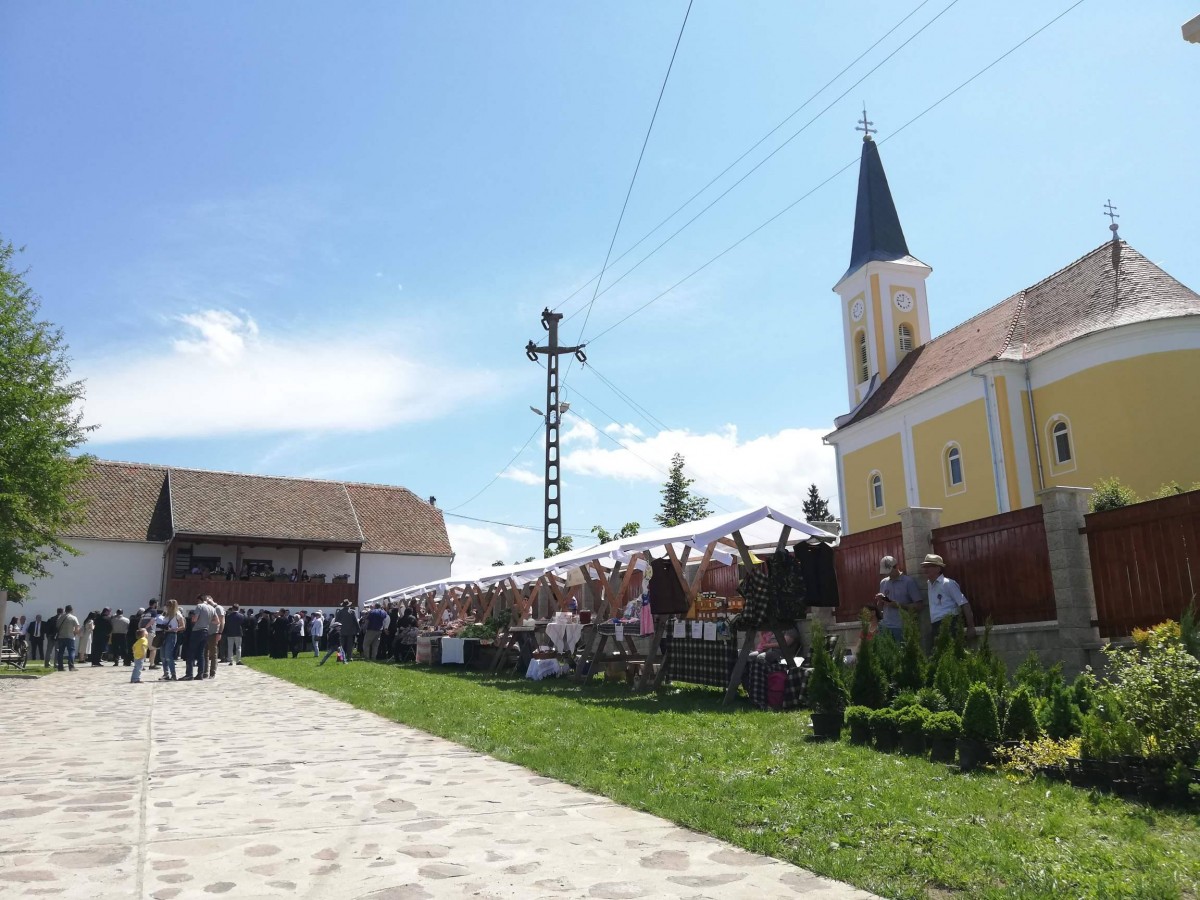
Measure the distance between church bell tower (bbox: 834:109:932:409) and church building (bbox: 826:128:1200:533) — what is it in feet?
0.26

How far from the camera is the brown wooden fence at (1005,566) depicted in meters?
9.40

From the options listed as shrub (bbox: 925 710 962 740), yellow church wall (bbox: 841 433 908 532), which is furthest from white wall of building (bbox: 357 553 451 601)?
shrub (bbox: 925 710 962 740)

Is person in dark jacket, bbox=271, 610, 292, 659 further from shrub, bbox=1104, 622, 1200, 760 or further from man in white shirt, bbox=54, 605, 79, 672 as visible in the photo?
shrub, bbox=1104, 622, 1200, 760

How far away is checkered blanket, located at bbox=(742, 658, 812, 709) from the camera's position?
33.9 feet

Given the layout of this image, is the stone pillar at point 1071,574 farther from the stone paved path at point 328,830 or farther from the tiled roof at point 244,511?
the tiled roof at point 244,511

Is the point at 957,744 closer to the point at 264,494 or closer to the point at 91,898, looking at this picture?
the point at 91,898

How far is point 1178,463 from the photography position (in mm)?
21547

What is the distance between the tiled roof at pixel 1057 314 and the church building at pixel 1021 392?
0.05 meters

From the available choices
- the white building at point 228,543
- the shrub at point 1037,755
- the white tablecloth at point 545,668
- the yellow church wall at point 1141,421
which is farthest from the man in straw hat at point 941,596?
the white building at point 228,543

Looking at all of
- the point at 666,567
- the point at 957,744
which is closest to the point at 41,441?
the point at 666,567

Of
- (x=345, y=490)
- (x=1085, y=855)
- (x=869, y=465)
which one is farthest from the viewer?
(x=345, y=490)

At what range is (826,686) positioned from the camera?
7793 mm

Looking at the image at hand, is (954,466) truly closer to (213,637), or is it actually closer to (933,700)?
(213,637)

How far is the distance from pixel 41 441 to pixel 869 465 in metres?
25.5
